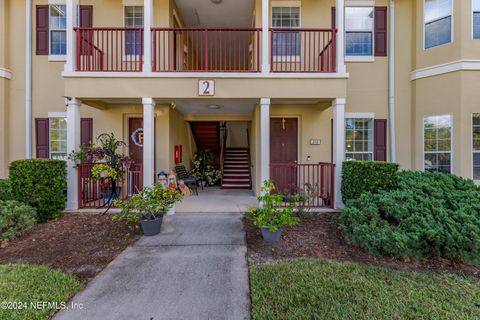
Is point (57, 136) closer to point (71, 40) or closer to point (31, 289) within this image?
point (71, 40)

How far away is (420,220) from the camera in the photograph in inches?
155

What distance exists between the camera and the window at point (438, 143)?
663 centimetres

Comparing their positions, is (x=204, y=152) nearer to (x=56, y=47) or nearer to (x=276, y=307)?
(x=56, y=47)

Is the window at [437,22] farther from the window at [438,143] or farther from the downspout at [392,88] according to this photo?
the window at [438,143]

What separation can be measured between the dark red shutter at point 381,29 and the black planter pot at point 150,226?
7.76 meters

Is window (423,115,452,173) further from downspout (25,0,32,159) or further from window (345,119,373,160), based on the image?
downspout (25,0,32,159)

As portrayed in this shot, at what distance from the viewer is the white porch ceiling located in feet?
24.6

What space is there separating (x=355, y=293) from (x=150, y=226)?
364 cm

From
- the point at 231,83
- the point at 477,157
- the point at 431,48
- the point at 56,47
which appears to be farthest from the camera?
the point at 56,47

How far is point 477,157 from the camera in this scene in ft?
21.0

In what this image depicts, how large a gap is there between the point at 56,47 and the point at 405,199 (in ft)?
32.7

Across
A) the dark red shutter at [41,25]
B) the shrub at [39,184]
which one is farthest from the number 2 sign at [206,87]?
the dark red shutter at [41,25]

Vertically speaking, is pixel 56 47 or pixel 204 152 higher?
pixel 56 47

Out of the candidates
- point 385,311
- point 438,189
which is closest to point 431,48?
point 438,189
